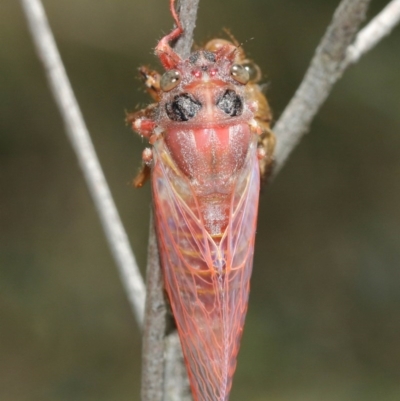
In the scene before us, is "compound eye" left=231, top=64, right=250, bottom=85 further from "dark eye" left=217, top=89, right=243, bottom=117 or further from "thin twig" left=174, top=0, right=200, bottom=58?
"thin twig" left=174, top=0, right=200, bottom=58

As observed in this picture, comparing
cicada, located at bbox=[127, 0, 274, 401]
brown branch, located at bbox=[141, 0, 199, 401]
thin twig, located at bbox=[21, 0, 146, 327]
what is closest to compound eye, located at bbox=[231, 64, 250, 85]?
cicada, located at bbox=[127, 0, 274, 401]

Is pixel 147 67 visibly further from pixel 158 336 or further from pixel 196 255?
pixel 158 336

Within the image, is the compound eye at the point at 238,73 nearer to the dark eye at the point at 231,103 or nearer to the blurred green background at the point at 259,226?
the dark eye at the point at 231,103

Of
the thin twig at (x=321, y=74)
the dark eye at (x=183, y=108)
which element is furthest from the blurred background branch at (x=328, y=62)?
the dark eye at (x=183, y=108)

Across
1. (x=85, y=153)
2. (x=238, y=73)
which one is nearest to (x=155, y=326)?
(x=85, y=153)

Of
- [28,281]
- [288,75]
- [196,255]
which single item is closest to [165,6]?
[288,75]

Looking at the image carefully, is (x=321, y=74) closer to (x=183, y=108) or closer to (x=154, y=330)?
(x=183, y=108)
